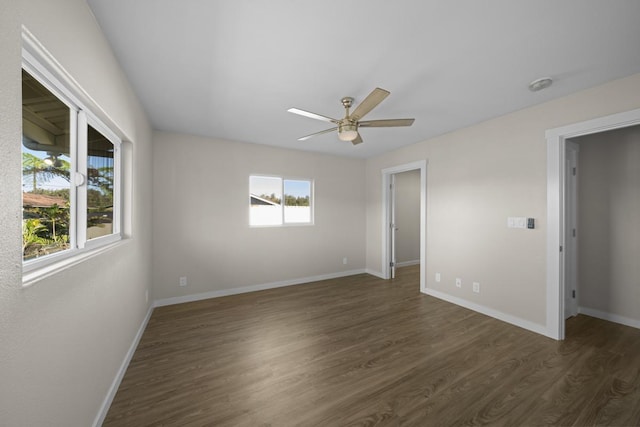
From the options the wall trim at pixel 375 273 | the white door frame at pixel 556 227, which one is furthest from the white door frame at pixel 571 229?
the wall trim at pixel 375 273

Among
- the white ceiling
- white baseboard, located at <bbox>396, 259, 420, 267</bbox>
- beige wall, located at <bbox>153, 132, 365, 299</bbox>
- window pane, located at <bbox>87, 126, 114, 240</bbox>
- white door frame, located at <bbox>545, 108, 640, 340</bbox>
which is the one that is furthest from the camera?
white baseboard, located at <bbox>396, 259, 420, 267</bbox>

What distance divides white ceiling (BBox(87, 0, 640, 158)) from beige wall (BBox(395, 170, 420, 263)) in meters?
3.25

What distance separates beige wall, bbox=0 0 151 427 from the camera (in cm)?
78

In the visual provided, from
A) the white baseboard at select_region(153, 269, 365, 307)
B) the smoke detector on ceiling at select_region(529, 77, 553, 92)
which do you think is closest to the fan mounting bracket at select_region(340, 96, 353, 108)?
the smoke detector on ceiling at select_region(529, 77, 553, 92)

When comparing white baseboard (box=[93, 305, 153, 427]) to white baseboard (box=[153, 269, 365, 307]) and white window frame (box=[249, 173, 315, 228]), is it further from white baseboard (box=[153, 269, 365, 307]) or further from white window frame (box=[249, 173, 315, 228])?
white window frame (box=[249, 173, 315, 228])

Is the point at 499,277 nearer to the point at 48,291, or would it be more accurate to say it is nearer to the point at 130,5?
the point at 48,291

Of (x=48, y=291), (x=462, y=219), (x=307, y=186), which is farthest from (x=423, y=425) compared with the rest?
(x=307, y=186)

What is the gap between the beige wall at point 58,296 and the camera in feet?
2.56

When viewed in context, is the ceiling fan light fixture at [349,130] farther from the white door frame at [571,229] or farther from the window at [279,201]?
the white door frame at [571,229]

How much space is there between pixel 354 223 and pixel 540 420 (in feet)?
12.7

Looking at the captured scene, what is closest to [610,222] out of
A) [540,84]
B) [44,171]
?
[540,84]

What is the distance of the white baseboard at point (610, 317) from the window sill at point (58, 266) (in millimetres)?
5036

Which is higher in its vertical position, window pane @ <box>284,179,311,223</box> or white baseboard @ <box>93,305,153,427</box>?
Answer: window pane @ <box>284,179,311,223</box>

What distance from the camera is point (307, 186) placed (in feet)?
15.7
